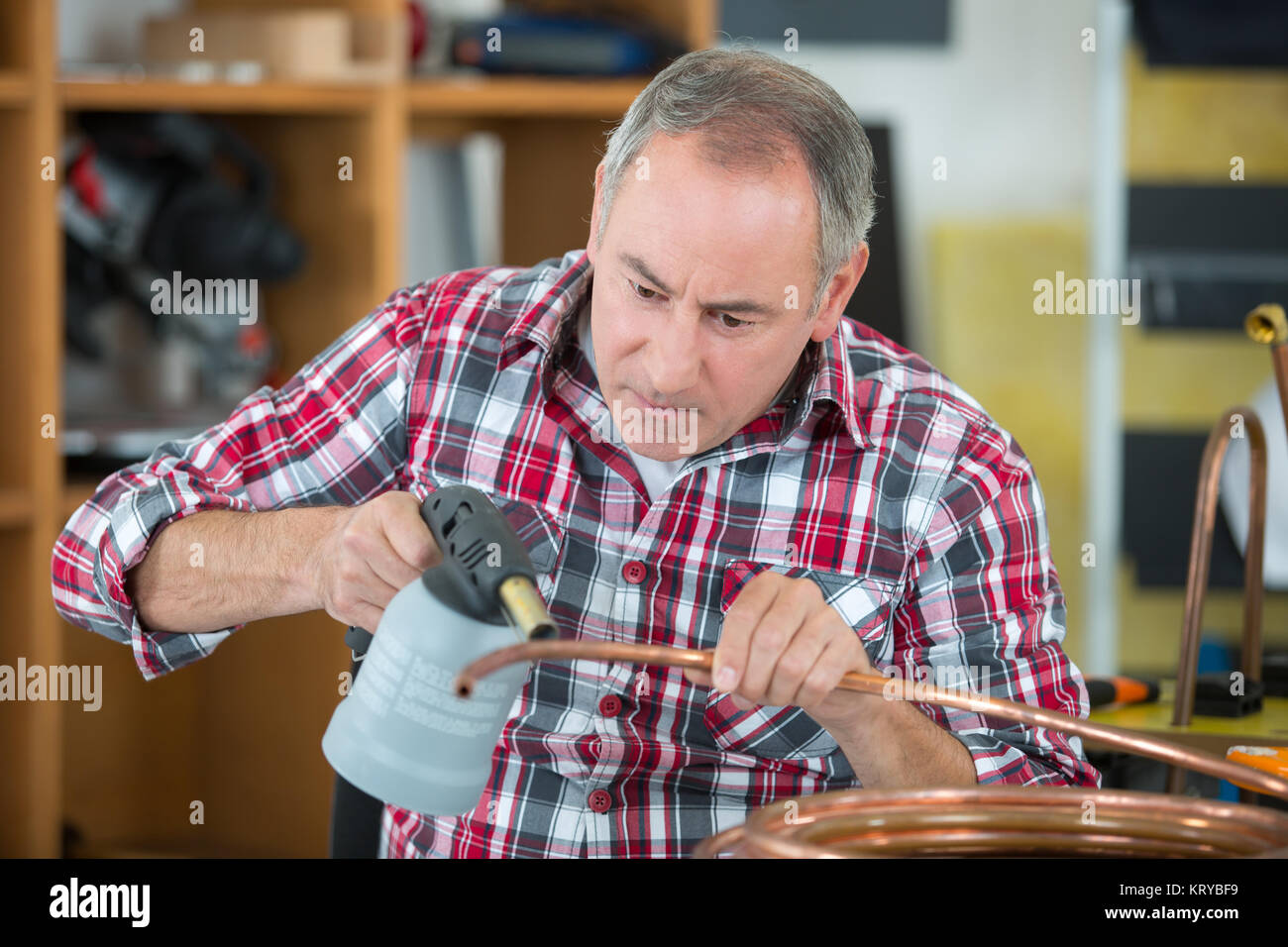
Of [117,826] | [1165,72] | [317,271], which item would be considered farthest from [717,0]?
[117,826]

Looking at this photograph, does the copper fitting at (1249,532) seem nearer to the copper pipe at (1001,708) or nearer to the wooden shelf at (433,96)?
the copper pipe at (1001,708)

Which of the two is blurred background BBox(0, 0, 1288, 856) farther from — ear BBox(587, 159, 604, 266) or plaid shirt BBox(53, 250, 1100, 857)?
ear BBox(587, 159, 604, 266)

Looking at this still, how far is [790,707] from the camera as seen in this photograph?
48.3 inches

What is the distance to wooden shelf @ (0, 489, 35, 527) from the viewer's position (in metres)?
2.01

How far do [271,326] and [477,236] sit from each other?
42 centimetres

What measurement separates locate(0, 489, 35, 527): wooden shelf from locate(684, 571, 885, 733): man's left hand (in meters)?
→ 1.43

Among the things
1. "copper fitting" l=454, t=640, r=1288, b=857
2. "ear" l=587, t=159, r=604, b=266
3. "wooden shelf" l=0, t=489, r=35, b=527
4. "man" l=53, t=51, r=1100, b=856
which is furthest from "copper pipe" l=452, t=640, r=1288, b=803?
"wooden shelf" l=0, t=489, r=35, b=527

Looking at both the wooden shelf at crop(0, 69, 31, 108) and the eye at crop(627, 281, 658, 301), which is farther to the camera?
the wooden shelf at crop(0, 69, 31, 108)

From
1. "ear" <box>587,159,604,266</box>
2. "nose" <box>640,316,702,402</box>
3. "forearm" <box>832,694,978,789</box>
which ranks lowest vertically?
"forearm" <box>832,694,978,789</box>

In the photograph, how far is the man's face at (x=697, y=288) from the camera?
1047mm

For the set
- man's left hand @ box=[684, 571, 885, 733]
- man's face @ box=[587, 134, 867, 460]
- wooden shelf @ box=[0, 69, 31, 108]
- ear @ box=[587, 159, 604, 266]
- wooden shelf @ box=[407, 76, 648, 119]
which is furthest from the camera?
wooden shelf @ box=[407, 76, 648, 119]

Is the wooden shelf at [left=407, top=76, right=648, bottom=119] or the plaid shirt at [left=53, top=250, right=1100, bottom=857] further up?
the wooden shelf at [left=407, top=76, right=648, bottom=119]

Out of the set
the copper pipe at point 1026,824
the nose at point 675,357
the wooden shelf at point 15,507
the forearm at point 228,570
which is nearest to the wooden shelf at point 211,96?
the wooden shelf at point 15,507

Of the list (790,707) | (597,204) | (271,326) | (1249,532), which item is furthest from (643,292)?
(271,326)
